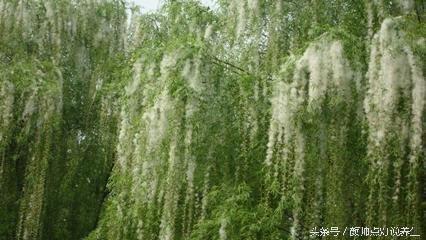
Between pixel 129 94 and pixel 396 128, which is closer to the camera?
pixel 396 128

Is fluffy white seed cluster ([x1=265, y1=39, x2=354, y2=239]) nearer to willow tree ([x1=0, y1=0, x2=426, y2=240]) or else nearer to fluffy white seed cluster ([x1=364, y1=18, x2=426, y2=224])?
willow tree ([x1=0, y1=0, x2=426, y2=240])

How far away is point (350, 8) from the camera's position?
6828mm

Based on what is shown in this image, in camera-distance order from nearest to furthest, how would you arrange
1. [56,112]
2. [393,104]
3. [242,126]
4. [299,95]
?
[393,104] → [299,95] → [242,126] → [56,112]

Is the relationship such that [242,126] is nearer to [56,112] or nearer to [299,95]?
[299,95]

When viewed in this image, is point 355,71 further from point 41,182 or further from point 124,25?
point 124,25

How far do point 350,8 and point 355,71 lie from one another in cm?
141

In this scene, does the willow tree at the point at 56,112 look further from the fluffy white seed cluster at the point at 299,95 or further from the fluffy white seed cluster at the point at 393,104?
the fluffy white seed cluster at the point at 393,104

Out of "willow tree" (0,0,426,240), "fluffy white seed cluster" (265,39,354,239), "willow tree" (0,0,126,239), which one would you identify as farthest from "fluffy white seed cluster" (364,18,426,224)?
"willow tree" (0,0,126,239)

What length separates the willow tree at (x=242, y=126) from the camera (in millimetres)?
5355

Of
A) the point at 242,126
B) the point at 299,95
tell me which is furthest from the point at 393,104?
the point at 242,126

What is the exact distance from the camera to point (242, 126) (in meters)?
6.62

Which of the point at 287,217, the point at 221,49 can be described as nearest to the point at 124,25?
the point at 221,49

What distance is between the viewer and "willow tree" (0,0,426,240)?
5.36m

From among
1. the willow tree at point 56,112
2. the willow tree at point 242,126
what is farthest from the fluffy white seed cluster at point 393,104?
the willow tree at point 56,112
